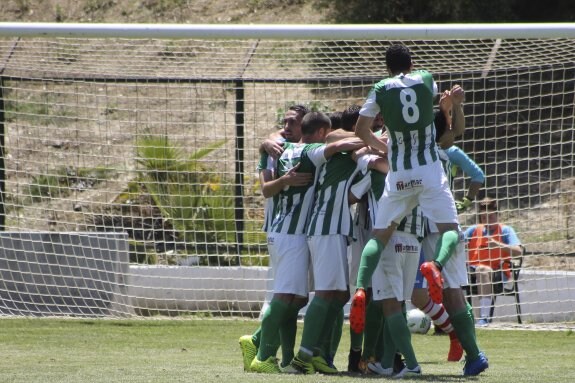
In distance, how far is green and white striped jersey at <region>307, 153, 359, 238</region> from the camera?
7852mm

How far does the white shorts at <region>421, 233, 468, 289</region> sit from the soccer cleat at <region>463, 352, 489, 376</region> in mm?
709

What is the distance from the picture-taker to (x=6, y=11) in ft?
83.6

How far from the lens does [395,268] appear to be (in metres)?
7.58

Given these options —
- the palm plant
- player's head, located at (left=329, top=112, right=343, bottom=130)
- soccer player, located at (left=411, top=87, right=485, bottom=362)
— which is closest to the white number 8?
soccer player, located at (left=411, top=87, right=485, bottom=362)

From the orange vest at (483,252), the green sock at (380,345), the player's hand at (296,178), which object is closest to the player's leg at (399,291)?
the green sock at (380,345)

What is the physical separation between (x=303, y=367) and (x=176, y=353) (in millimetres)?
2473

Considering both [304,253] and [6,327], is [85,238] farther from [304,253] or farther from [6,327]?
[304,253]

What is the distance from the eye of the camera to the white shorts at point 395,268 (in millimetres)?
7566

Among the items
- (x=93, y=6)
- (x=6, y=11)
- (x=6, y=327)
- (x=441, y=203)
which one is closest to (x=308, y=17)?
(x=93, y=6)

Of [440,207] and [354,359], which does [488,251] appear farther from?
[440,207]

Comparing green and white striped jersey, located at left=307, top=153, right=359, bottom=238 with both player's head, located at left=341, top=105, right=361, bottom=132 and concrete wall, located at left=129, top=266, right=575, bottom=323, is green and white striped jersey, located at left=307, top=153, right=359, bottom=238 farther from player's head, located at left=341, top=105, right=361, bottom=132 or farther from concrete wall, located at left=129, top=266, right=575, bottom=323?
concrete wall, located at left=129, top=266, right=575, bottom=323

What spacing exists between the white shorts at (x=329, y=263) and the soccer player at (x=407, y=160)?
1.52 ft

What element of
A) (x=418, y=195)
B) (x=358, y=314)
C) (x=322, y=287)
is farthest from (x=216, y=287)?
(x=358, y=314)

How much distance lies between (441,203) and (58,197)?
28.3 feet
